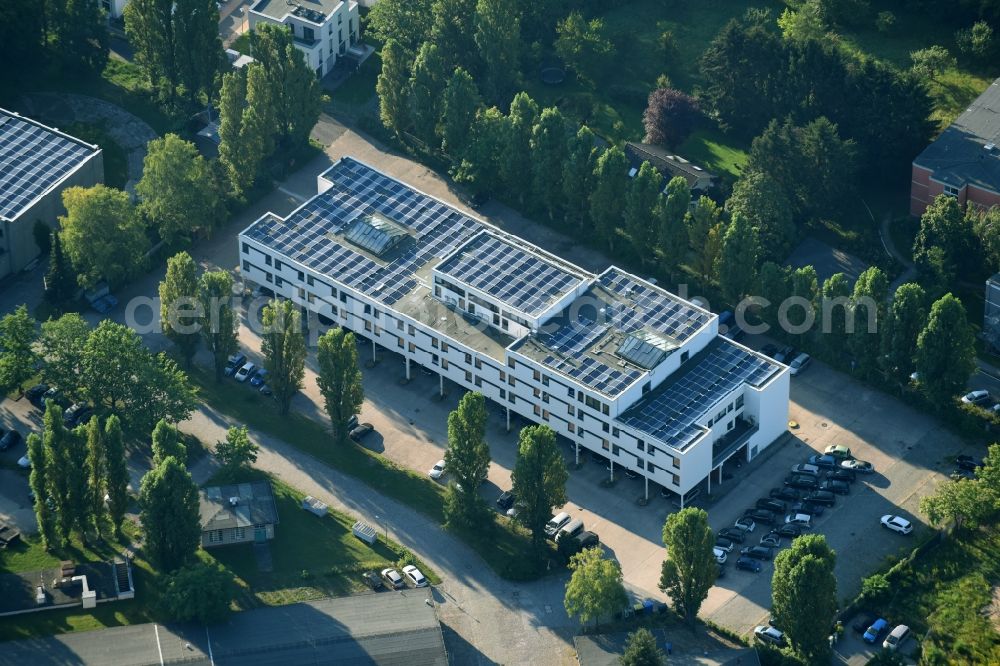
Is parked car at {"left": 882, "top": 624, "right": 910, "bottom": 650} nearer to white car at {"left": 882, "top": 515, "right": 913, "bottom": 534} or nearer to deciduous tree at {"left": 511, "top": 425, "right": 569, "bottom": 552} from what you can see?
white car at {"left": 882, "top": 515, "right": 913, "bottom": 534}

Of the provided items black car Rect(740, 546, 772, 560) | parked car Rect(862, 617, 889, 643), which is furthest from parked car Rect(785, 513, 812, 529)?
parked car Rect(862, 617, 889, 643)

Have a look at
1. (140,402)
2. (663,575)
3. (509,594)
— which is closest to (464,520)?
(509,594)

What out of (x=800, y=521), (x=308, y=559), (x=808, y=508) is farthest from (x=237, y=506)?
(x=808, y=508)

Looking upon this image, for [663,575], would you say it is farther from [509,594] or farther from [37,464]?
[37,464]

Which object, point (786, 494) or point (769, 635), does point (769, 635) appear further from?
point (786, 494)

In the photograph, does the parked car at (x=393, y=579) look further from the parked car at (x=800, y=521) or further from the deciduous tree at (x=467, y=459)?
the parked car at (x=800, y=521)

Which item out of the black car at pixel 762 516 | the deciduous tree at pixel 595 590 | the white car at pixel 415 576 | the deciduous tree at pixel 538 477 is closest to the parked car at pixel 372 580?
the white car at pixel 415 576
